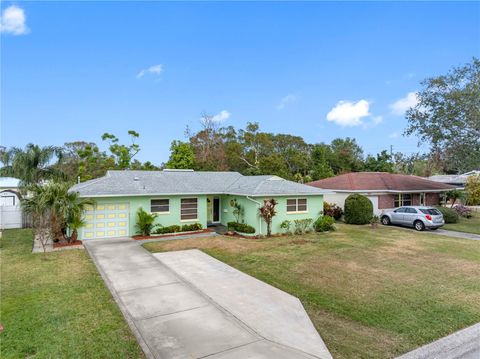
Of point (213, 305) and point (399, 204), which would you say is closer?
point (213, 305)

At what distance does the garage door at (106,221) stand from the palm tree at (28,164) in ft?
25.4

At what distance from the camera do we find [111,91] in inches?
923

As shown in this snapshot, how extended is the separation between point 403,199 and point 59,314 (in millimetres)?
25788

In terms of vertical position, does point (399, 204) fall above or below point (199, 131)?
below

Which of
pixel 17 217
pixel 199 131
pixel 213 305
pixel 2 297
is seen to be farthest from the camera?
pixel 199 131

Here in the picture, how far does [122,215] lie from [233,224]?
6405 millimetres

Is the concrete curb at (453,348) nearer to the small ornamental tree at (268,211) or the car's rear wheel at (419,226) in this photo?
the small ornamental tree at (268,211)

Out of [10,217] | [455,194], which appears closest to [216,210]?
[10,217]

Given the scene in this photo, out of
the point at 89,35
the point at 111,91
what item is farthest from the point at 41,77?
the point at 111,91

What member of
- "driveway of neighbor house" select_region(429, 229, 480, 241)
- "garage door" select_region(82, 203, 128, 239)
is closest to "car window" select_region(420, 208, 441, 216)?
"driveway of neighbor house" select_region(429, 229, 480, 241)

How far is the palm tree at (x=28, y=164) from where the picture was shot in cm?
2020

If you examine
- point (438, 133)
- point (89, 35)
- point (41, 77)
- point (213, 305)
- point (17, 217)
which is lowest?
point (213, 305)

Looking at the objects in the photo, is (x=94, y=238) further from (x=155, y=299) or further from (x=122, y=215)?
(x=155, y=299)

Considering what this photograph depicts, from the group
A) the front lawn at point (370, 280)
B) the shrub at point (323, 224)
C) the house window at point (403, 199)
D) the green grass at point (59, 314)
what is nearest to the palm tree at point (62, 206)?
the green grass at point (59, 314)
